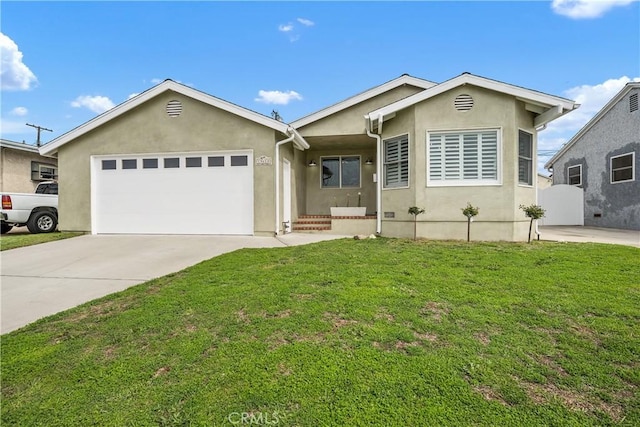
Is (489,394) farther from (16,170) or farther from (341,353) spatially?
(16,170)

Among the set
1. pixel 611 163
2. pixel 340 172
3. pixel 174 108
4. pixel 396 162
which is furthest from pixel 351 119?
pixel 611 163

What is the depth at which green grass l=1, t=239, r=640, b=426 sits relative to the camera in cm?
215

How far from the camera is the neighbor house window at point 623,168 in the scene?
12.9 meters

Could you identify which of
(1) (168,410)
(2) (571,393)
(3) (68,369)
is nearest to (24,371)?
(3) (68,369)

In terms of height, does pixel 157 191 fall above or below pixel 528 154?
below

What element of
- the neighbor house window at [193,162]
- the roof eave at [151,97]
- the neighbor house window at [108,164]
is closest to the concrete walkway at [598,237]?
the roof eave at [151,97]

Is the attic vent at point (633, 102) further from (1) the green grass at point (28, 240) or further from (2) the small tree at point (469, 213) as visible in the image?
(1) the green grass at point (28, 240)

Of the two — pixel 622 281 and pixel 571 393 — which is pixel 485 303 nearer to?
pixel 571 393

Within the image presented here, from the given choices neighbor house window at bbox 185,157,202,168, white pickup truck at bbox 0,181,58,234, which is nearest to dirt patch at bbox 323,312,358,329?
neighbor house window at bbox 185,157,202,168

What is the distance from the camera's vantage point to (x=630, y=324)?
10.8 ft

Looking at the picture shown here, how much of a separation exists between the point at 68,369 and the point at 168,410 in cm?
127

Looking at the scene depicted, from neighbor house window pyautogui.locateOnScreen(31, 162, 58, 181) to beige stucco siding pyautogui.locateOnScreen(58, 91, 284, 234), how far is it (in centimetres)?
1038

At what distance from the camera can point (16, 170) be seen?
17.2 meters

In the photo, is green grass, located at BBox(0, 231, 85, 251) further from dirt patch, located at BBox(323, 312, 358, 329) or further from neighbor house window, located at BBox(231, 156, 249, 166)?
dirt patch, located at BBox(323, 312, 358, 329)
